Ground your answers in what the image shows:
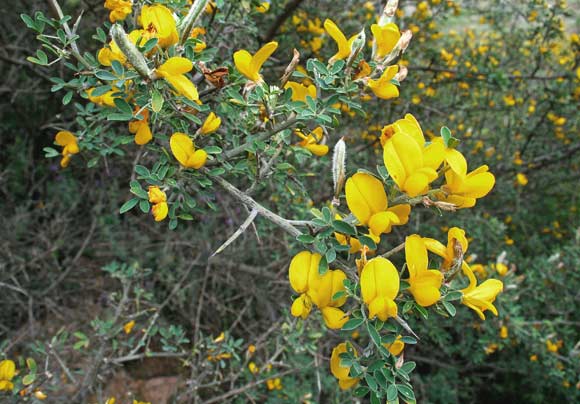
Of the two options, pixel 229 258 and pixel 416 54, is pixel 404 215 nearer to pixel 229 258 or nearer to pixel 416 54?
pixel 229 258

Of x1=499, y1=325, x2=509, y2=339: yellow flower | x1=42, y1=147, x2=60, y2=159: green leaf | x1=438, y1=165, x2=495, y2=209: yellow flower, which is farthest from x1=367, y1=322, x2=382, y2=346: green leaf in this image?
x1=499, y1=325, x2=509, y2=339: yellow flower

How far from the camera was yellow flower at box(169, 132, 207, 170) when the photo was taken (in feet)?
3.02

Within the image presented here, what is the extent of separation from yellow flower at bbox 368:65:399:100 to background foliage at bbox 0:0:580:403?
93 centimetres

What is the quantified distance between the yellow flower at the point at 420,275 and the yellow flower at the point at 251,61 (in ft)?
1.48

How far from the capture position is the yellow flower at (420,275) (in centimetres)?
74

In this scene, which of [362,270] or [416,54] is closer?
[362,270]

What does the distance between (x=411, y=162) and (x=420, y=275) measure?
19 cm

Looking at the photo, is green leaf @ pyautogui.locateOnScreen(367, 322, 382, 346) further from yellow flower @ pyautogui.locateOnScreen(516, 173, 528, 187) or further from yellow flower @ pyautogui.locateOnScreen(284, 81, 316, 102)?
yellow flower @ pyautogui.locateOnScreen(516, 173, 528, 187)

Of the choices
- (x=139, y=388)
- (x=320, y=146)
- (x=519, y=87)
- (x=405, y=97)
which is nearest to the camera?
(x=320, y=146)

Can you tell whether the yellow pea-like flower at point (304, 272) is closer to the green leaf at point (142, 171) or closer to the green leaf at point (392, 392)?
the green leaf at point (392, 392)

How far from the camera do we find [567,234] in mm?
3572

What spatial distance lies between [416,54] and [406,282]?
105 inches

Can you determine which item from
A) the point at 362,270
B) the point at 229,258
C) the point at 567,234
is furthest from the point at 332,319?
the point at 567,234

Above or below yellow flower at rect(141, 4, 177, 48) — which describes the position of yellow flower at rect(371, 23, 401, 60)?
above
